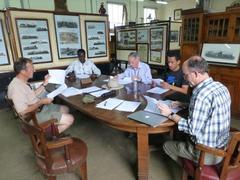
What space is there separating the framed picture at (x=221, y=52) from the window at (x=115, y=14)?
18.3 feet

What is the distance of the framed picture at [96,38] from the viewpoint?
4.59 metres

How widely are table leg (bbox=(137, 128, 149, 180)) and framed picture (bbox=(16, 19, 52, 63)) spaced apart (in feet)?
11.0

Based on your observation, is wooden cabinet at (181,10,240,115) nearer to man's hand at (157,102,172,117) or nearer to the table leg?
man's hand at (157,102,172,117)

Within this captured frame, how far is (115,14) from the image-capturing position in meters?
8.20

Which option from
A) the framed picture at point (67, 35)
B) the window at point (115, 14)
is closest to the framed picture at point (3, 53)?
the framed picture at point (67, 35)

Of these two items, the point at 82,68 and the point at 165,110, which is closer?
the point at 165,110

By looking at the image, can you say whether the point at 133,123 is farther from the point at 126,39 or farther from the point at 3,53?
the point at 126,39

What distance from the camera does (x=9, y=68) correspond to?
379 centimetres

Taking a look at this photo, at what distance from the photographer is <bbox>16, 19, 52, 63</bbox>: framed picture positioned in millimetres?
3723

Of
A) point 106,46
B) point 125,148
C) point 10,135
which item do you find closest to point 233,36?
point 125,148

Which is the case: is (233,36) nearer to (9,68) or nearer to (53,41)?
(53,41)

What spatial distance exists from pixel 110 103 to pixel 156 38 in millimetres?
3147

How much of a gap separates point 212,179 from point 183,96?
1.13m

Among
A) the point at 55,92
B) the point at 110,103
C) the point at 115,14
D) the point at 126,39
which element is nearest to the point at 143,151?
the point at 110,103
